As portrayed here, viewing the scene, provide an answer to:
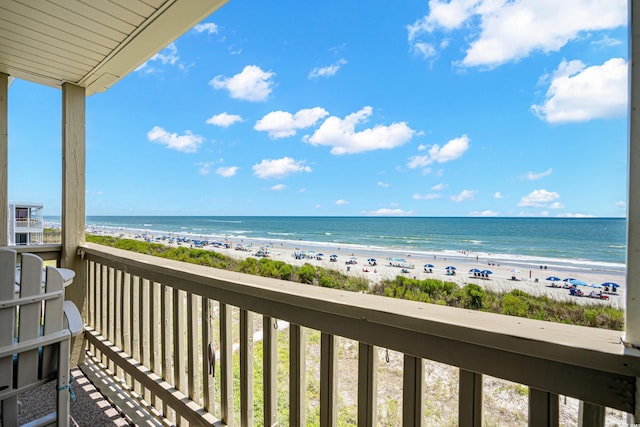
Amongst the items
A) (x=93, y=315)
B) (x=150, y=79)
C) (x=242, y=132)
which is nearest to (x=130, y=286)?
(x=93, y=315)

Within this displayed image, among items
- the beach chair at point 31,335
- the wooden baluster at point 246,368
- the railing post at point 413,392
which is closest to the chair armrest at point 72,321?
the beach chair at point 31,335

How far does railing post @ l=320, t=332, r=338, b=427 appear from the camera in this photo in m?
0.96

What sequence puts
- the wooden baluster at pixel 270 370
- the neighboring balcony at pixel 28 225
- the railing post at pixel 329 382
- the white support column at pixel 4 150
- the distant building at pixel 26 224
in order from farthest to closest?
1. the neighboring balcony at pixel 28 225
2. the distant building at pixel 26 224
3. the white support column at pixel 4 150
4. the wooden baluster at pixel 270 370
5. the railing post at pixel 329 382

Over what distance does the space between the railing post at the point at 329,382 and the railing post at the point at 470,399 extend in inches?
14.4

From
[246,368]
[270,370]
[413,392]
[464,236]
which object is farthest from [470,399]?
[464,236]

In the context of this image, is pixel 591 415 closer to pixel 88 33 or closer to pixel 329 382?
pixel 329 382

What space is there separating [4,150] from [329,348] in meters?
2.82

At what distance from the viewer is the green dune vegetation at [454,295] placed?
732 mm

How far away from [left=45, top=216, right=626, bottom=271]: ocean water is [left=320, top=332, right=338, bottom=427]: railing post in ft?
2.42

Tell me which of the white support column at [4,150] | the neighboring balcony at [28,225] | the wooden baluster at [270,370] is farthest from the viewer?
the neighboring balcony at [28,225]

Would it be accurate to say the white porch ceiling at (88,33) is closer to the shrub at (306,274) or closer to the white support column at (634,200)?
the shrub at (306,274)

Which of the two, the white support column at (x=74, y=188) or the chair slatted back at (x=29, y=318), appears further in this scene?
the white support column at (x=74, y=188)

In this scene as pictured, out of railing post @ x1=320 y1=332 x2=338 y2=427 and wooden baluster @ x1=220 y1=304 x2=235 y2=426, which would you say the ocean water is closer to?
railing post @ x1=320 y1=332 x2=338 y2=427

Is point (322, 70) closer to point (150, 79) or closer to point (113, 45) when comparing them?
point (113, 45)
